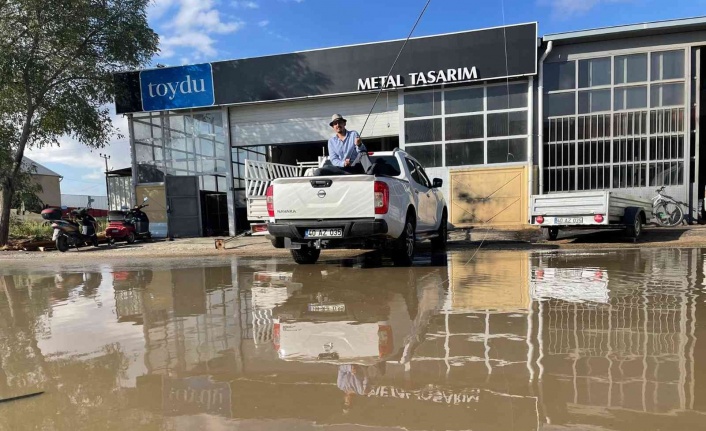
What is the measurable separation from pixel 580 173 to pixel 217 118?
1317 centimetres

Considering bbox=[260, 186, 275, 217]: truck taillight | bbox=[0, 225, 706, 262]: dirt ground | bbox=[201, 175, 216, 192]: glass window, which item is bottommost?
bbox=[0, 225, 706, 262]: dirt ground

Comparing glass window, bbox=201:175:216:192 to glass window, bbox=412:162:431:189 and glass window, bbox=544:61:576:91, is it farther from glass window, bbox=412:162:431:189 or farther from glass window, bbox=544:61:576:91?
glass window, bbox=544:61:576:91

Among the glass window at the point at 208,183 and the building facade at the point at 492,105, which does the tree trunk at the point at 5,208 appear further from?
the glass window at the point at 208,183

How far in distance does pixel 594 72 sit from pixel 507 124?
310cm

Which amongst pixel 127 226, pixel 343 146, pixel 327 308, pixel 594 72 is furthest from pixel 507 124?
pixel 127 226

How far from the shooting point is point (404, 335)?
3828 mm

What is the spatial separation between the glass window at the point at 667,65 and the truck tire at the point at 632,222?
18.9 ft

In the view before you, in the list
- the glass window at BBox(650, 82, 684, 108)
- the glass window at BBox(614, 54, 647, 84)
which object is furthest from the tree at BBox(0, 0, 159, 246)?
the glass window at BBox(650, 82, 684, 108)

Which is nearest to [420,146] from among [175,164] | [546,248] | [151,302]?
[546,248]

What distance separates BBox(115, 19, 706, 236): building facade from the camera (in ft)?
45.3

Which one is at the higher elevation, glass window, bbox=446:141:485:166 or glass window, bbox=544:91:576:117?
glass window, bbox=544:91:576:117

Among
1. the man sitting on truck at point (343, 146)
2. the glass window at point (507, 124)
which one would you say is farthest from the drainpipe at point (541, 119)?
the man sitting on truck at point (343, 146)

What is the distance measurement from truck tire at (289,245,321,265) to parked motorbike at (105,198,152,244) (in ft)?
30.0

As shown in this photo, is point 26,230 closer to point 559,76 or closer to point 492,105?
point 492,105
